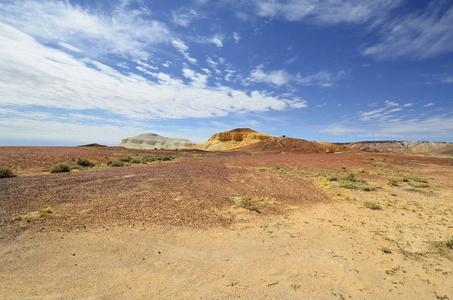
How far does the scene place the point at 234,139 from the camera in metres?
96.2

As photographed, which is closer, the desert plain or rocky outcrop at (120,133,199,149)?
the desert plain

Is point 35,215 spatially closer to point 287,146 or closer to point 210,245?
point 210,245

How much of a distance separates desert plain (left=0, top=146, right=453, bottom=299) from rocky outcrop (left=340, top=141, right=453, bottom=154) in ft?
306

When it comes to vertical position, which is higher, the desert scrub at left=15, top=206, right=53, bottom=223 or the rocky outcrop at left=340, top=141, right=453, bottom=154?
the rocky outcrop at left=340, top=141, right=453, bottom=154

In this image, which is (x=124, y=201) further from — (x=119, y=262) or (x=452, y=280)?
(x=452, y=280)

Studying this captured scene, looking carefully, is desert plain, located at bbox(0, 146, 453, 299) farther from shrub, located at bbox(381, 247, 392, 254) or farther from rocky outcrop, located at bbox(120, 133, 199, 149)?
rocky outcrop, located at bbox(120, 133, 199, 149)

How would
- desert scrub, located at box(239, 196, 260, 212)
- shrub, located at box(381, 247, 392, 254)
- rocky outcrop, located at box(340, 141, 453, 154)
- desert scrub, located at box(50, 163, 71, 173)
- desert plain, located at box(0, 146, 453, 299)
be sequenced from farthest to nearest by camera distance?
rocky outcrop, located at box(340, 141, 453, 154) → desert scrub, located at box(50, 163, 71, 173) → desert scrub, located at box(239, 196, 260, 212) → shrub, located at box(381, 247, 392, 254) → desert plain, located at box(0, 146, 453, 299)

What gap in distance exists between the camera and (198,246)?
17.3ft

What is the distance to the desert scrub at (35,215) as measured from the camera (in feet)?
19.5

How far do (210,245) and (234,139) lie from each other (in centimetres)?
9125

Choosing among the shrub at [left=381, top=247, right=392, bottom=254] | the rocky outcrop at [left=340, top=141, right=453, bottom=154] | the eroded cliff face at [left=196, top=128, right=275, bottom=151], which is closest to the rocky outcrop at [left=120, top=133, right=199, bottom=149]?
the eroded cliff face at [left=196, top=128, right=275, bottom=151]

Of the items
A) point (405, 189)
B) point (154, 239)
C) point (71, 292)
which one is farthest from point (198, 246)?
point (405, 189)

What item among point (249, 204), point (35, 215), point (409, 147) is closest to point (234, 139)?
point (409, 147)

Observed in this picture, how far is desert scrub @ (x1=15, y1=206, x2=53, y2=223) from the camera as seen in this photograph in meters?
5.96
